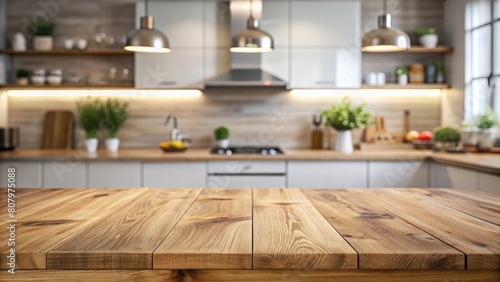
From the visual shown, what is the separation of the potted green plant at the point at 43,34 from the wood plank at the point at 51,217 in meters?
2.72

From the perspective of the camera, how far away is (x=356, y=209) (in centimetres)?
165

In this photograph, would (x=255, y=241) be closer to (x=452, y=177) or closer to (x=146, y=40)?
(x=146, y=40)

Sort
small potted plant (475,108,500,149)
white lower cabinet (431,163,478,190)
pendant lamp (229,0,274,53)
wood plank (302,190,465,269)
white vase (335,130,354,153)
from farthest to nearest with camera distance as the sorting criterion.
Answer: white vase (335,130,354,153) < small potted plant (475,108,500,149) < white lower cabinet (431,163,478,190) < pendant lamp (229,0,274,53) < wood plank (302,190,465,269)

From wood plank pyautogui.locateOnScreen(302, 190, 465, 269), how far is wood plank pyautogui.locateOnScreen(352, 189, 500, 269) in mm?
32

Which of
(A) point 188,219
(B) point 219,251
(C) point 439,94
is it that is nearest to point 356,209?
(A) point 188,219

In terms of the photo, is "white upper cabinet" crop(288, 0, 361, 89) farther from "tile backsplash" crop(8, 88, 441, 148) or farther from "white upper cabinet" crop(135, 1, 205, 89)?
"white upper cabinet" crop(135, 1, 205, 89)

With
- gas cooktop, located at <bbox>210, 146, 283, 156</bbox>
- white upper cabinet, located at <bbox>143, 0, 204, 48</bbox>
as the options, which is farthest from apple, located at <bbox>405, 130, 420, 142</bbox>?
white upper cabinet, located at <bbox>143, 0, 204, 48</bbox>

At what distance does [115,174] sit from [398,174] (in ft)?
7.22

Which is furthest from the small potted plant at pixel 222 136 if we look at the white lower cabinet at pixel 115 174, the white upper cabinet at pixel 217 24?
the white lower cabinet at pixel 115 174

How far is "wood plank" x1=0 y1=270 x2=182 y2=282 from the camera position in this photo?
1.08 m

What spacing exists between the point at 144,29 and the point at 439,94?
3.00 metres

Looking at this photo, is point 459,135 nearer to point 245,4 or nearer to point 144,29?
point 245,4

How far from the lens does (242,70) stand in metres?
4.25

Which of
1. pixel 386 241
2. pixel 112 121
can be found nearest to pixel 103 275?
pixel 386 241
